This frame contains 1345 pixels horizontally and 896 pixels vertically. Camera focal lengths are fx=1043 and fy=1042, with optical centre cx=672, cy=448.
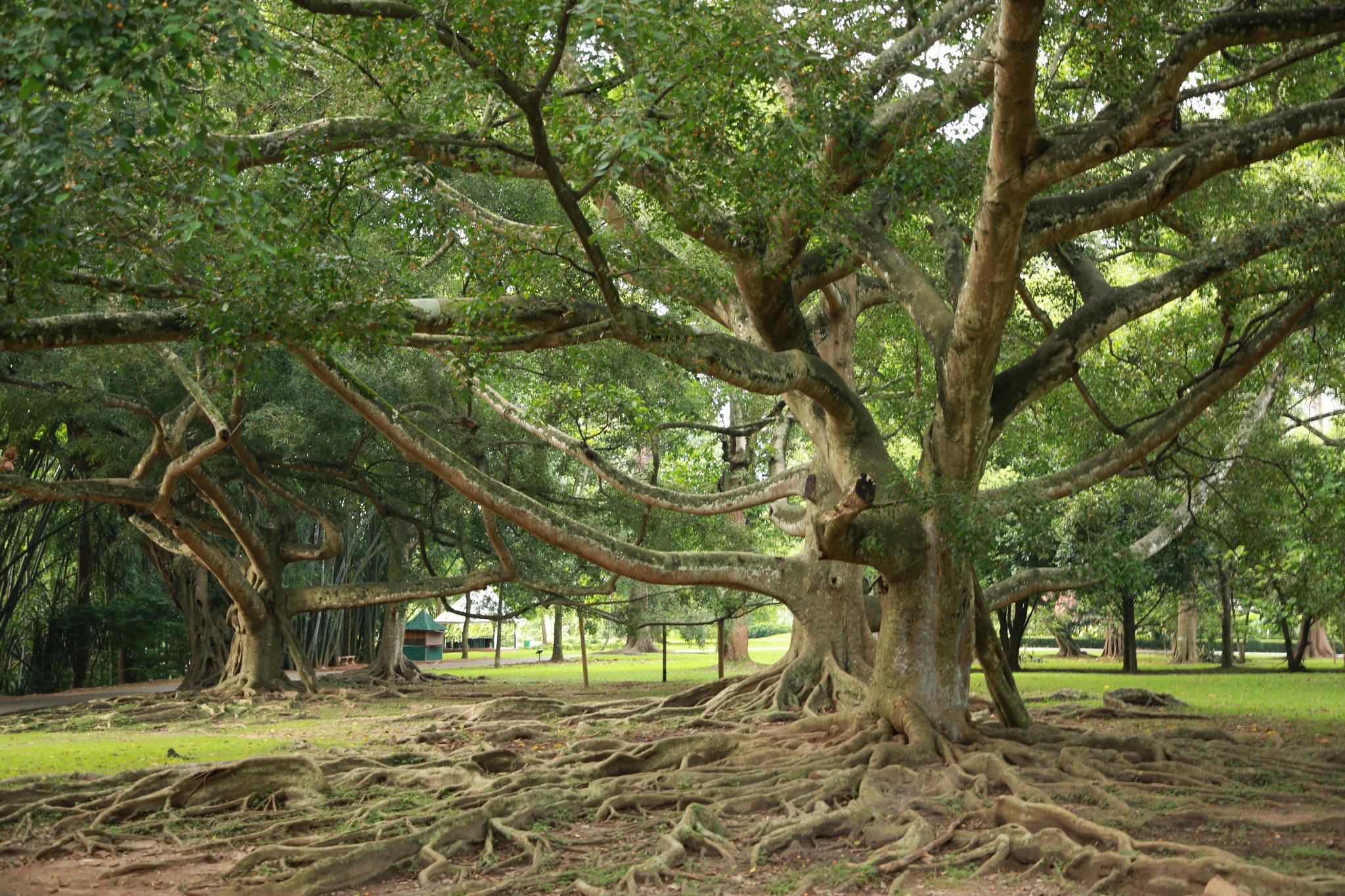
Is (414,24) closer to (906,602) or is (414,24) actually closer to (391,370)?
(906,602)

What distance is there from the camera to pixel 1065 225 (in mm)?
8070

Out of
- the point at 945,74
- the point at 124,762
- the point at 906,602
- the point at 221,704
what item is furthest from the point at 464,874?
the point at 221,704

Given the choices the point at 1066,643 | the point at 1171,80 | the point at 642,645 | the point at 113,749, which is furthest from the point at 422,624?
the point at 1171,80

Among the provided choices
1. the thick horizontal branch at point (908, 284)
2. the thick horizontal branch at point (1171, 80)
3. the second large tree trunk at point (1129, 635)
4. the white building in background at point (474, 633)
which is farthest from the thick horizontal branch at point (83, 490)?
the white building in background at point (474, 633)

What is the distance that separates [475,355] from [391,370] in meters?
9.83

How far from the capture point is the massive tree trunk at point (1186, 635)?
2588cm

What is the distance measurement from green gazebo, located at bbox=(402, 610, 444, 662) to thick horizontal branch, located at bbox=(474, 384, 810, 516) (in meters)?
26.2

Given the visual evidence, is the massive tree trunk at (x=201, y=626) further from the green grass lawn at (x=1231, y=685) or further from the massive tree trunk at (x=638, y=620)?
the green grass lawn at (x=1231, y=685)

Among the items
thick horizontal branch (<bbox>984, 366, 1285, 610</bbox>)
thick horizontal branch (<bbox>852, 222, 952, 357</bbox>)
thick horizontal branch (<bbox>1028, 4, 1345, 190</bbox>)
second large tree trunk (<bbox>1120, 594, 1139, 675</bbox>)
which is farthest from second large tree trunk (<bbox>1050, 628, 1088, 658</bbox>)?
thick horizontal branch (<bbox>1028, 4, 1345, 190</bbox>)

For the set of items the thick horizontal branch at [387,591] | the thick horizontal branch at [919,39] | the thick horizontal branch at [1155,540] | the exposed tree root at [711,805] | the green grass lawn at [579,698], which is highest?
the thick horizontal branch at [919,39]

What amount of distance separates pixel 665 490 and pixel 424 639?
28296mm

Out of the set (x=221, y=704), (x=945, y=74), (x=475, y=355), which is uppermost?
(x=945, y=74)

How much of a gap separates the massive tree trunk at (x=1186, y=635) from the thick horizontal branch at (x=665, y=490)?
16.6 meters

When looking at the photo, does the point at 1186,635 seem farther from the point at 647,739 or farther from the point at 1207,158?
the point at 1207,158
